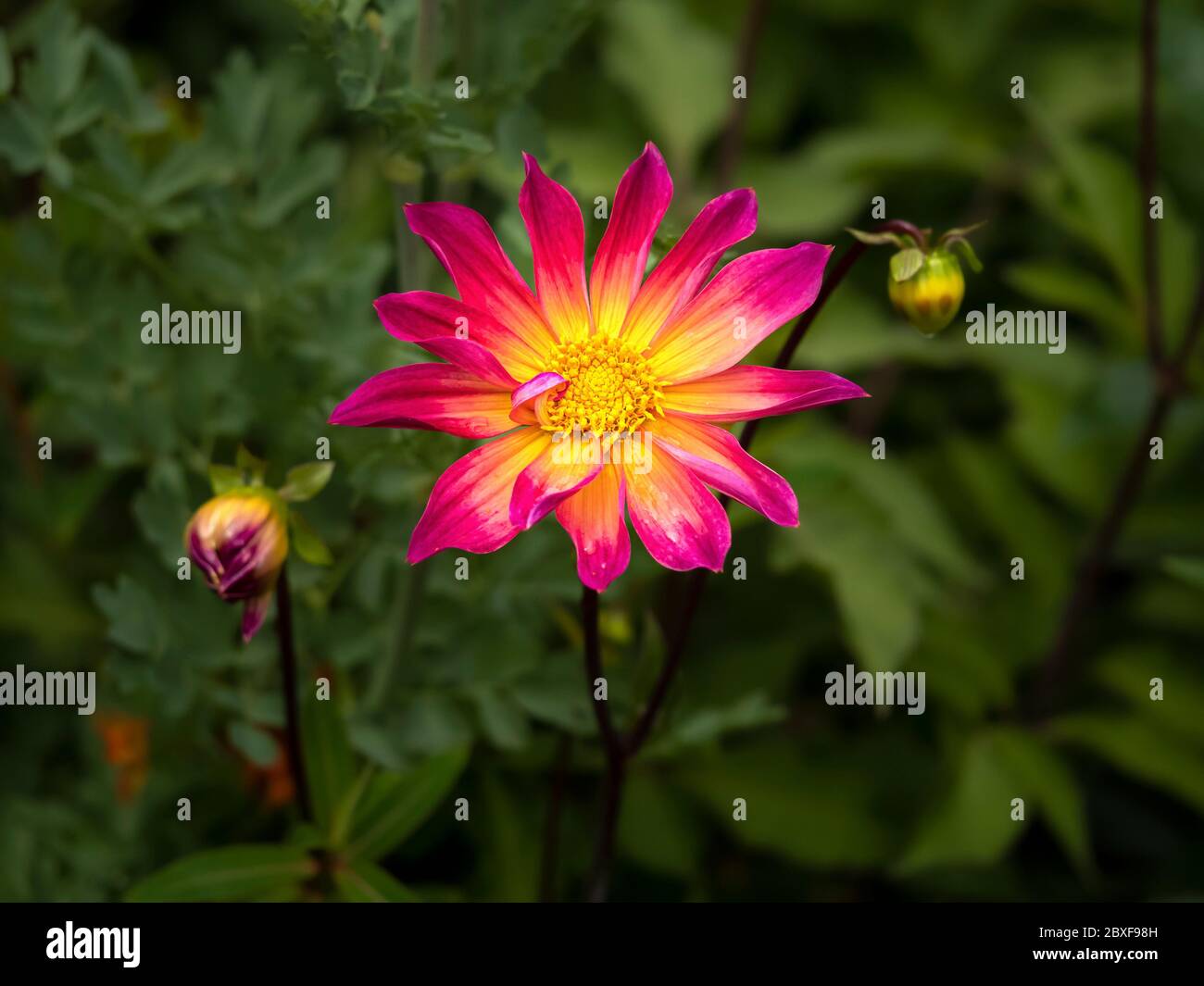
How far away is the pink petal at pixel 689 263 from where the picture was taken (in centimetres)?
86

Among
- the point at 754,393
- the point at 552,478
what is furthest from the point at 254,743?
the point at 754,393

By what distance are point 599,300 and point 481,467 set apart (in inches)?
6.9

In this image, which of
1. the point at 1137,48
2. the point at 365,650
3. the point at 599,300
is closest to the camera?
the point at 599,300

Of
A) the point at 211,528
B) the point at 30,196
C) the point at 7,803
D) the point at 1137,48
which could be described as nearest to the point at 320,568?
the point at 211,528

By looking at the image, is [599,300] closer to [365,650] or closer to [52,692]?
[365,650]

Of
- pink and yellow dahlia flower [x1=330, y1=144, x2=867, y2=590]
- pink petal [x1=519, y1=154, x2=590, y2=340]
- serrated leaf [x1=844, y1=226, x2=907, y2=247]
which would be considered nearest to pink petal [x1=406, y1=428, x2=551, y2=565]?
pink and yellow dahlia flower [x1=330, y1=144, x2=867, y2=590]

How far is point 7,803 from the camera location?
57.1 inches

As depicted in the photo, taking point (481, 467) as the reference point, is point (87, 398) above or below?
above

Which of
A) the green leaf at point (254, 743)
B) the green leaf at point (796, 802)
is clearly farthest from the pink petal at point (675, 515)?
the green leaf at point (796, 802)

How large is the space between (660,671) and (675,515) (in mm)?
290

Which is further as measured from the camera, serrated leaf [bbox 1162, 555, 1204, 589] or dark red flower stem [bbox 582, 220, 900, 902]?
serrated leaf [bbox 1162, 555, 1204, 589]

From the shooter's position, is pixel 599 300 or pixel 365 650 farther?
pixel 365 650

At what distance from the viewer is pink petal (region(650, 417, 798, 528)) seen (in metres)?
0.82

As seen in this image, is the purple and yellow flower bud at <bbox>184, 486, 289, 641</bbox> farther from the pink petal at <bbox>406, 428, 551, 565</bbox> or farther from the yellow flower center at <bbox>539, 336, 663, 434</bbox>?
the yellow flower center at <bbox>539, 336, 663, 434</bbox>
